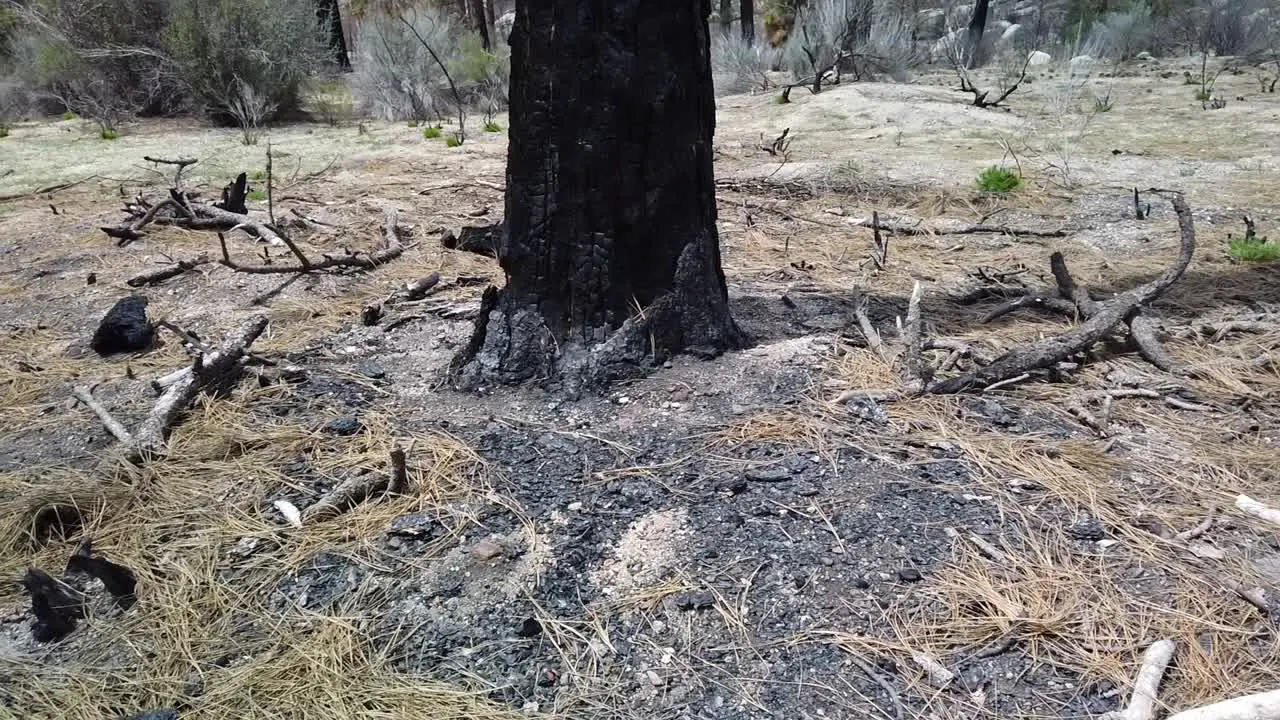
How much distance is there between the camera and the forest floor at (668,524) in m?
1.68

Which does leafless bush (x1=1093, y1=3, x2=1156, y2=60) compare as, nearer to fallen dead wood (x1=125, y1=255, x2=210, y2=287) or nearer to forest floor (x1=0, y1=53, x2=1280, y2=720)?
forest floor (x1=0, y1=53, x2=1280, y2=720)

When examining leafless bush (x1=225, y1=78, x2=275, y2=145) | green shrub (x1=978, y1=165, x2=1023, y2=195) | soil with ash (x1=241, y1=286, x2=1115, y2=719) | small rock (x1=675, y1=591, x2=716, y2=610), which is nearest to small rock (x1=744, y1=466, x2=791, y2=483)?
soil with ash (x1=241, y1=286, x2=1115, y2=719)

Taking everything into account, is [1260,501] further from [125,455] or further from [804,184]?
[804,184]

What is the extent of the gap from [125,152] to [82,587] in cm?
800

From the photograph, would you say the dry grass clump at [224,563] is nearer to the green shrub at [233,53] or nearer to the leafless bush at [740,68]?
the green shrub at [233,53]

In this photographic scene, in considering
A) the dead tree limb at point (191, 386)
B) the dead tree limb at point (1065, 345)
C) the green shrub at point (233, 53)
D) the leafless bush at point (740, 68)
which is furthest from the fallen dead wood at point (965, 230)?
the green shrub at point (233, 53)

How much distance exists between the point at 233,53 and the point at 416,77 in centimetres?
226

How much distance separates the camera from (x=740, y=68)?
41.7 feet

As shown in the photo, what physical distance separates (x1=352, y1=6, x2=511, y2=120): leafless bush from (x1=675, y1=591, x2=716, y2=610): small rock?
33.0ft

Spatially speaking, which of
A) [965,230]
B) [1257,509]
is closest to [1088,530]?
[1257,509]

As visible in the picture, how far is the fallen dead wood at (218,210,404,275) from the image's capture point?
416cm

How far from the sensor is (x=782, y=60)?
1379 centimetres

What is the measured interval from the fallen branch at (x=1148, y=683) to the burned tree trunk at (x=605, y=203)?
1566mm

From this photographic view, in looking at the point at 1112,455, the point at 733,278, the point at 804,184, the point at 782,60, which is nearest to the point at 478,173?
the point at 804,184
